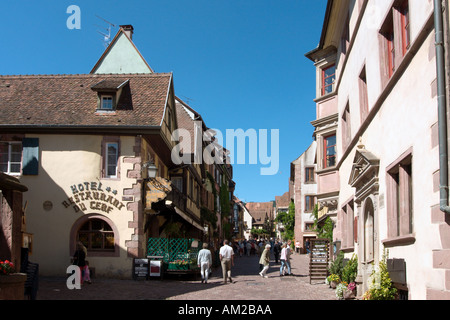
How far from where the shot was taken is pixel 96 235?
813 inches

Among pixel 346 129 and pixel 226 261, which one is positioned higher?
pixel 346 129

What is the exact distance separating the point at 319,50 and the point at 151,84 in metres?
7.41

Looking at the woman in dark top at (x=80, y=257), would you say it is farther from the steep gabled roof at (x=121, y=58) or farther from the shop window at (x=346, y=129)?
the steep gabled roof at (x=121, y=58)

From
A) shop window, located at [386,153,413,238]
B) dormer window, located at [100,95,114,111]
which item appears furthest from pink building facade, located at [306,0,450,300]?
dormer window, located at [100,95,114,111]

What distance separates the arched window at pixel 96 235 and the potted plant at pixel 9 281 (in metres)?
11.0

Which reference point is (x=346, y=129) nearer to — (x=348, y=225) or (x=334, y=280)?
(x=348, y=225)

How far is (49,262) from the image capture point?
2017 cm

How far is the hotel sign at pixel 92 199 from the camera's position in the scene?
67.2ft

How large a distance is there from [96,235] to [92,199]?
1.39 meters

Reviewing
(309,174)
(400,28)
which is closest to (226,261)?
(400,28)

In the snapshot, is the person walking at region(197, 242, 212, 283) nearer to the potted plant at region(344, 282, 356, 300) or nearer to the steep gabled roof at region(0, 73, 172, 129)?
the steep gabled roof at region(0, 73, 172, 129)

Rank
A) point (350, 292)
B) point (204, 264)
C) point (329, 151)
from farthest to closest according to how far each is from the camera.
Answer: point (329, 151) → point (204, 264) → point (350, 292)

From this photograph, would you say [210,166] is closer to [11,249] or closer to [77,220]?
[77,220]
